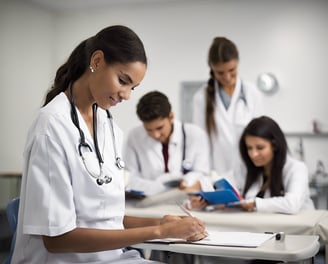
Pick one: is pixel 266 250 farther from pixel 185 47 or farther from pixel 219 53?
pixel 185 47

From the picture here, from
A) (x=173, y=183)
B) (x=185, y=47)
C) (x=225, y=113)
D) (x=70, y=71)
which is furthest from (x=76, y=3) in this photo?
(x=70, y=71)

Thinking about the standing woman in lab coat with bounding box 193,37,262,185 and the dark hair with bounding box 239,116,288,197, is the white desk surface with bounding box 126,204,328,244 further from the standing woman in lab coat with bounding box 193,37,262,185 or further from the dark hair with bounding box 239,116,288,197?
the standing woman in lab coat with bounding box 193,37,262,185

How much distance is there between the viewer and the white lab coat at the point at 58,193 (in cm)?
126

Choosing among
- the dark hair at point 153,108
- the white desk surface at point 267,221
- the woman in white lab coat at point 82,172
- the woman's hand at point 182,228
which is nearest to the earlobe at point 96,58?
the woman in white lab coat at point 82,172

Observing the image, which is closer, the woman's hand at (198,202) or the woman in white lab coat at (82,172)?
the woman in white lab coat at (82,172)

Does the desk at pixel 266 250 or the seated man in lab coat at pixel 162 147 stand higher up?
the seated man in lab coat at pixel 162 147

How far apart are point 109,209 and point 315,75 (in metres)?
3.72

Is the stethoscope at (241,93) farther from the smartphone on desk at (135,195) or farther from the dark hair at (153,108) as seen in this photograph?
the smartphone on desk at (135,195)

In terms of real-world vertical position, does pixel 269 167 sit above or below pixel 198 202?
above

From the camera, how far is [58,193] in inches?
50.1

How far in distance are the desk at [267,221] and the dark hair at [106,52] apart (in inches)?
35.0

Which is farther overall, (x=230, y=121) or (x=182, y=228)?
(x=230, y=121)

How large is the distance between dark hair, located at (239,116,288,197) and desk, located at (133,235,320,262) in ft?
2.96

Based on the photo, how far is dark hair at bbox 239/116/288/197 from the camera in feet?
7.90
